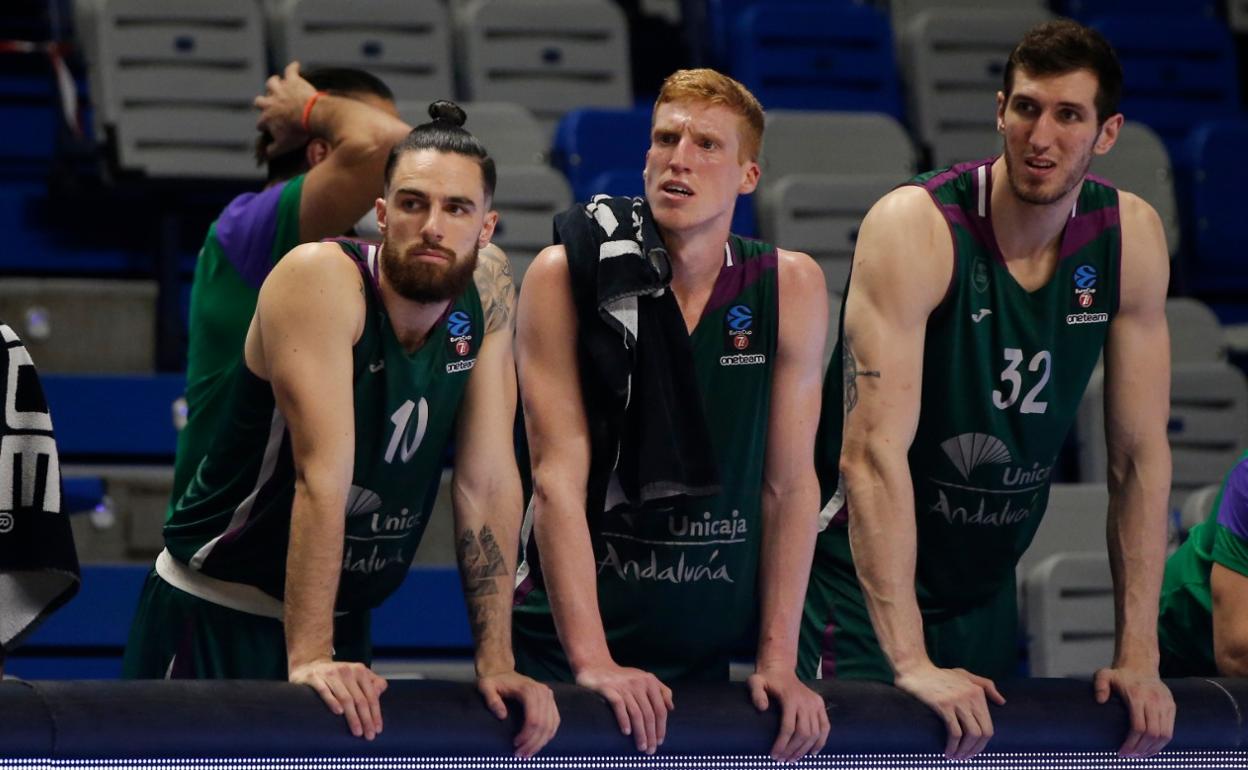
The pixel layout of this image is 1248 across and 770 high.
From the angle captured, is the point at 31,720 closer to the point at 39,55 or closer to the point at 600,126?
the point at 600,126

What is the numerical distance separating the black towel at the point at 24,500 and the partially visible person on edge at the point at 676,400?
2.54 ft

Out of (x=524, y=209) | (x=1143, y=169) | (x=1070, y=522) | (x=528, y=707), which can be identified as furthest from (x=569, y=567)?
(x=1143, y=169)

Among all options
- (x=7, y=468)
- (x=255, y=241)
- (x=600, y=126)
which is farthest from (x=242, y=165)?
(x=7, y=468)

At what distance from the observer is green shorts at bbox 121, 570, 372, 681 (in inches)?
132

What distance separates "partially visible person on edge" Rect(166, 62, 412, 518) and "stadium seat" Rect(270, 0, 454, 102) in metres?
2.27

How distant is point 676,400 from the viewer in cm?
312

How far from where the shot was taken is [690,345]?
3.14m

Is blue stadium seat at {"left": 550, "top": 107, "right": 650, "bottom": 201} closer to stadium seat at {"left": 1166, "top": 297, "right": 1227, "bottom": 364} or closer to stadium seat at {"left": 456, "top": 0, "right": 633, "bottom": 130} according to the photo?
stadium seat at {"left": 456, "top": 0, "right": 633, "bottom": 130}

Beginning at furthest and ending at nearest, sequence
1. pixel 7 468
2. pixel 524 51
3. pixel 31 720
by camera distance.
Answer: pixel 524 51 < pixel 7 468 < pixel 31 720

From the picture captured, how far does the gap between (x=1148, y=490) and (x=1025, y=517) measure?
0.83 feet

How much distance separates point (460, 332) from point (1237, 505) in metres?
1.55

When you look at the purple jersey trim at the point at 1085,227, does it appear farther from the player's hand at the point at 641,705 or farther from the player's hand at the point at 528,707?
the player's hand at the point at 528,707

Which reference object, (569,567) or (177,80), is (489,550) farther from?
(177,80)

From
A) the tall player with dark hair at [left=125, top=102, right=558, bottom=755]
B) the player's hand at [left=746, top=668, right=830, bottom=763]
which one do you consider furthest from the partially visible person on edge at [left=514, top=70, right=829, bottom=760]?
the player's hand at [left=746, top=668, right=830, bottom=763]
